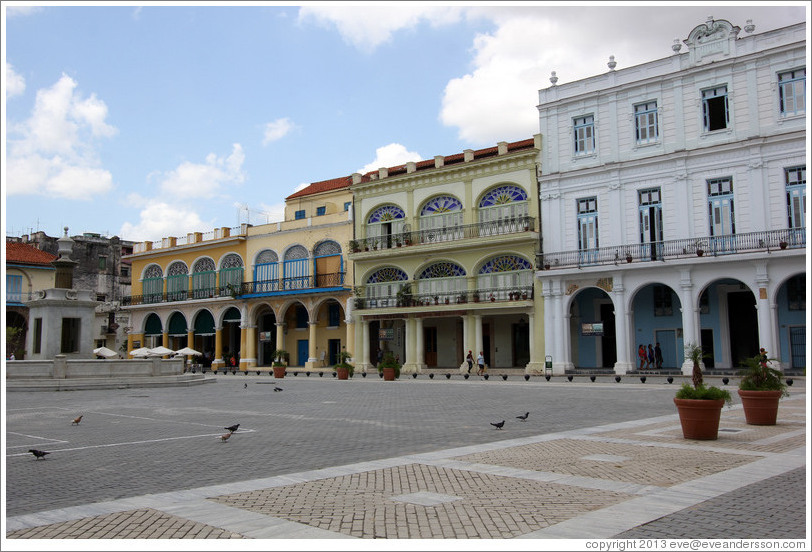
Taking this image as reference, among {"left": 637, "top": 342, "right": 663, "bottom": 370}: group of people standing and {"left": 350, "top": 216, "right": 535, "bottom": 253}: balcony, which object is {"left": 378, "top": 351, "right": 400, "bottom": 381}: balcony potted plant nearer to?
{"left": 350, "top": 216, "right": 535, "bottom": 253}: balcony

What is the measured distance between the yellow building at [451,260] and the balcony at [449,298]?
0.06 meters

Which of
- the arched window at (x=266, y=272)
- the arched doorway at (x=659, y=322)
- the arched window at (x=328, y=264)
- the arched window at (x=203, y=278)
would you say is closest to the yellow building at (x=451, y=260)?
the arched window at (x=328, y=264)

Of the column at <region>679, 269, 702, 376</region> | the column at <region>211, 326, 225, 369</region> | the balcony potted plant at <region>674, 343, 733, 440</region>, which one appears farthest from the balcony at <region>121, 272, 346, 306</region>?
the balcony potted plant at <region>674, 343, 733, 440</region>

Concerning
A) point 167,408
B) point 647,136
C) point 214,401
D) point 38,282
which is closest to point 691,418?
point 167,408

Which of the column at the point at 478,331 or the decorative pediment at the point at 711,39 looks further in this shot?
the column at the point at 478,331

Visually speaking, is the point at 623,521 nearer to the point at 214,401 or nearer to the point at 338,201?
the point at 214,401

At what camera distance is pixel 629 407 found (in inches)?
672

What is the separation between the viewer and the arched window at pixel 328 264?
149 ft

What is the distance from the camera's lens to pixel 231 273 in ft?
170

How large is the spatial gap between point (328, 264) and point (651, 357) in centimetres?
2124

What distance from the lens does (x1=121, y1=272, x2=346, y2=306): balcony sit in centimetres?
4578

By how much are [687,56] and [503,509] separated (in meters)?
31.8

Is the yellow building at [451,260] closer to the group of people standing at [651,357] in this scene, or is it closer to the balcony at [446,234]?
the balcony at [446,234]

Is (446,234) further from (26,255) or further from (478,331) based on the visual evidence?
(26,255)
